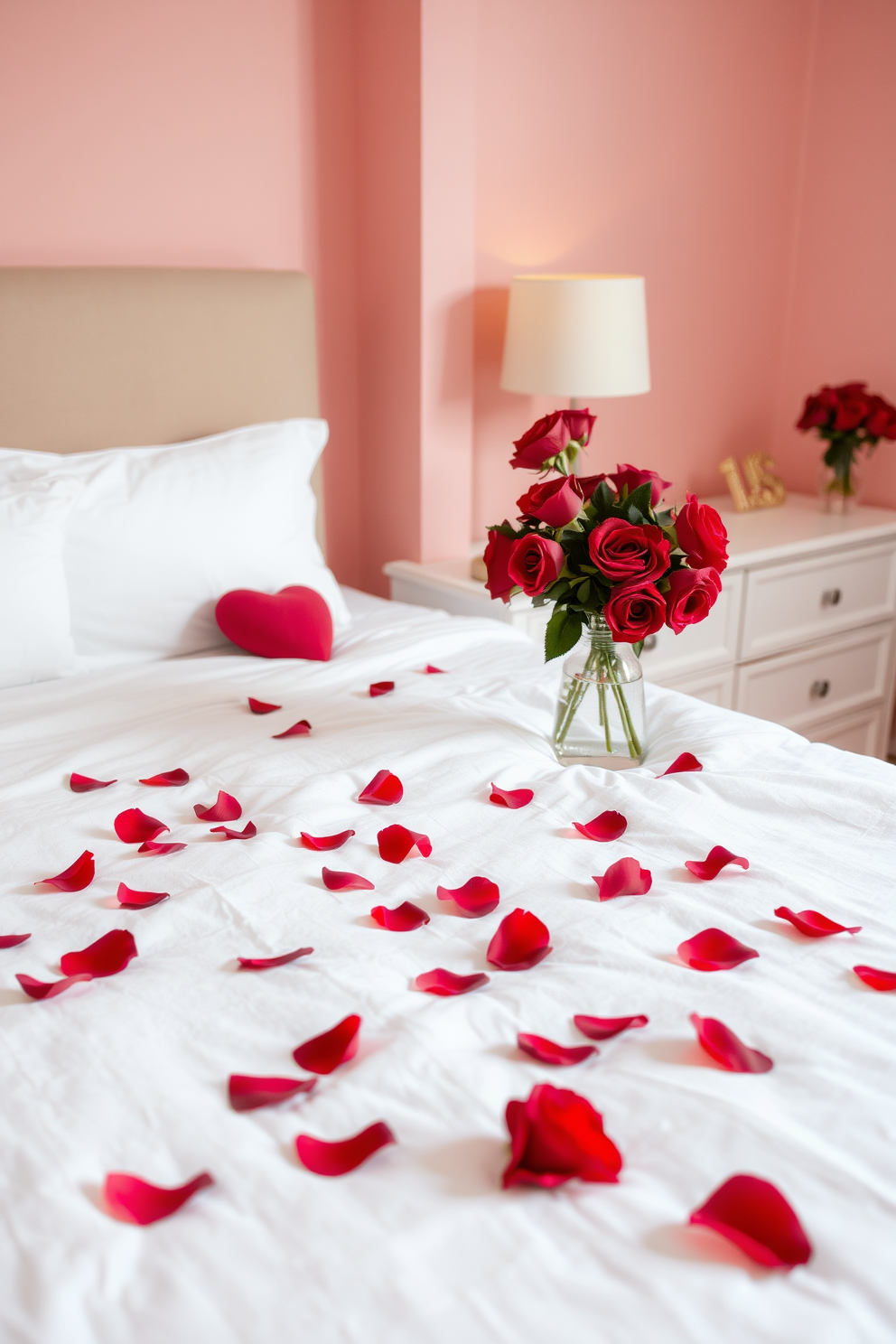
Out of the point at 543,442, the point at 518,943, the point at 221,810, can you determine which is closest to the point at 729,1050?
the point at 518,943

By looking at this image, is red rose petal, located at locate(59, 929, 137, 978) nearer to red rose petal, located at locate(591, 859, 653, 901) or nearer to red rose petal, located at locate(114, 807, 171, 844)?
red rose petal, located at locate(114, 807, 171, 844)

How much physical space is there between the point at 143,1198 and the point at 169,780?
2.28 ft

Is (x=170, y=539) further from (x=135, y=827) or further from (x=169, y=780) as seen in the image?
(x=135, y=827)

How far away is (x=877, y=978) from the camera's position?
0.94 m

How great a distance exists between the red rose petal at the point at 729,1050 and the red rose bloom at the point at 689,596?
0.57 meters

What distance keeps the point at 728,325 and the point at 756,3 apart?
799 millimetres

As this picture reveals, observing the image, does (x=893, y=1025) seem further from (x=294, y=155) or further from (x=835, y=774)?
(x=294, y=155)

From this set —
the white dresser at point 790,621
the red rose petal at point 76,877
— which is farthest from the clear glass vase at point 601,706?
the white dresser at point 790,621

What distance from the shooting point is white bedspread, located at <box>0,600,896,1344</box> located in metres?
0.65

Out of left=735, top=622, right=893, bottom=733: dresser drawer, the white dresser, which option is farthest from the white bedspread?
left=735, top=622, right=893, bottom=733: dresser drawer

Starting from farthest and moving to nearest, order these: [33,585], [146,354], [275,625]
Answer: [146,354], [275,625], [33,585]

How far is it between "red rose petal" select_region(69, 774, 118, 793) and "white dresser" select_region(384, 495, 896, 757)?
1.04 meters

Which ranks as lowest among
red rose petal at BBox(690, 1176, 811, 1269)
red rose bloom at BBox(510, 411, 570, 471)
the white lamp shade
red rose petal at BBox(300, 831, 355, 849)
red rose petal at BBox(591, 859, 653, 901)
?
red rose petal at BBox(300, 831, 355, 849)

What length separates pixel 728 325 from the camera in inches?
121
